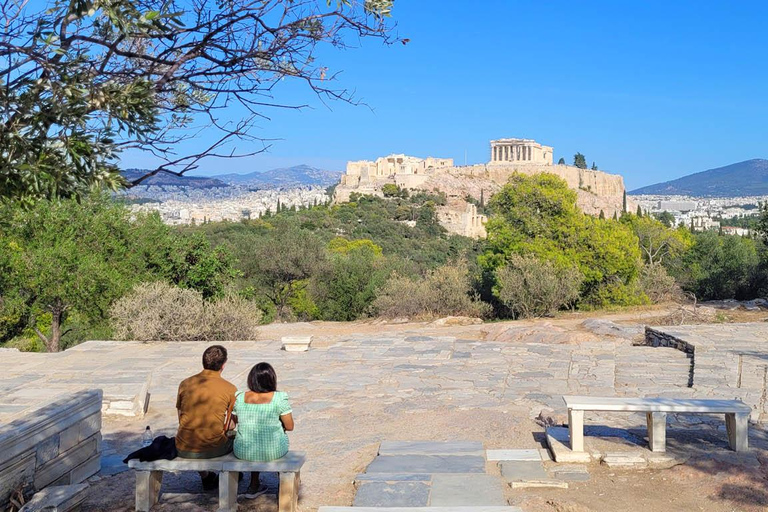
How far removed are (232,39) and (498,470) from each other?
3.24 metres

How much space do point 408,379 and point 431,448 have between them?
8.94 ft

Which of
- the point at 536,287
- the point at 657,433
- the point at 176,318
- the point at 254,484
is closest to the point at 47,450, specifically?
the point at 254,484

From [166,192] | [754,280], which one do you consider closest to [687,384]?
[166,192]

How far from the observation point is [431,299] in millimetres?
17156

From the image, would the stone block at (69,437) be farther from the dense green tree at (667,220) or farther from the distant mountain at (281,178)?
the dense green tree at (667,220)

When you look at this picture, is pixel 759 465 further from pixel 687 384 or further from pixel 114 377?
pixel 114 377

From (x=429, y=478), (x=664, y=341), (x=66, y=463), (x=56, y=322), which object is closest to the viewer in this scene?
(x=66, y=463)

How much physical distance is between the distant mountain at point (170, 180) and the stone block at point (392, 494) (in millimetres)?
2038

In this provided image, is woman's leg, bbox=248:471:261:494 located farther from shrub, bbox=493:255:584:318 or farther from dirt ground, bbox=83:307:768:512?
shrub, bbox=493:255:584:318

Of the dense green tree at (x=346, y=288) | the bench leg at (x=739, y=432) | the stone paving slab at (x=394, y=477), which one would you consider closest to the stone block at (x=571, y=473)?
the stone paving slab at (x=394, y=477)

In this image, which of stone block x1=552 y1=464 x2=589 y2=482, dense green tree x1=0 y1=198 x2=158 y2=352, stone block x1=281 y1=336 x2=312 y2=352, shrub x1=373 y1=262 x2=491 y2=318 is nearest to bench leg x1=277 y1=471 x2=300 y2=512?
stone block x1=552 y1=464 x2=589 y2=482

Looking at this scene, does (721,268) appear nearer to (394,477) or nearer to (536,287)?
(536,287)

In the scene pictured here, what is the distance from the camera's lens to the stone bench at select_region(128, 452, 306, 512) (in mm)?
4031

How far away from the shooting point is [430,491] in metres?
4.39
